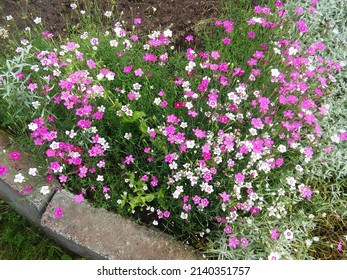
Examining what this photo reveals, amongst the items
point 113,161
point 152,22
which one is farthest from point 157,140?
point 152,22

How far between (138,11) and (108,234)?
236cm

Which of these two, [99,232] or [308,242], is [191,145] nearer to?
[99,232]

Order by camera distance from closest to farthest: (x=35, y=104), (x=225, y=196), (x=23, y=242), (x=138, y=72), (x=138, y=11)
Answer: (x=225, y=196)
(x=35, y=104)
(x=138, y=72)
(x=23, y=242)
(x=138, y=11)

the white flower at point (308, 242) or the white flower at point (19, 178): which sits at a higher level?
the white flower at point (19, 178)

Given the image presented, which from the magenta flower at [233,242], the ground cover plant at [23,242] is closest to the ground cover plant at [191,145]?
the magenta flower at [233,242]

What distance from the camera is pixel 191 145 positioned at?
2.32 metres

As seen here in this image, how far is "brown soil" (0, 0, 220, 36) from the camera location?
359cm

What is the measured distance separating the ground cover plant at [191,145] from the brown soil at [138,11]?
2.93ft

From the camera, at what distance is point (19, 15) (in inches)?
141

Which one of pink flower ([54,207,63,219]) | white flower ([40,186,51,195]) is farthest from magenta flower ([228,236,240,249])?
white flower ([40,186,51,195])

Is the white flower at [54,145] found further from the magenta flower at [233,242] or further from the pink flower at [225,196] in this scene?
the magenta flower at [233,242]

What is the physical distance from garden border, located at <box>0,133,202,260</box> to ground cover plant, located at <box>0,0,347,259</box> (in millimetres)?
70

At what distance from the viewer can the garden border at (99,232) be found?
2344mm

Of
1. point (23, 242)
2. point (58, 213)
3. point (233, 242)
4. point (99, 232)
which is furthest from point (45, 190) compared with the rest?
point (233, 242)
